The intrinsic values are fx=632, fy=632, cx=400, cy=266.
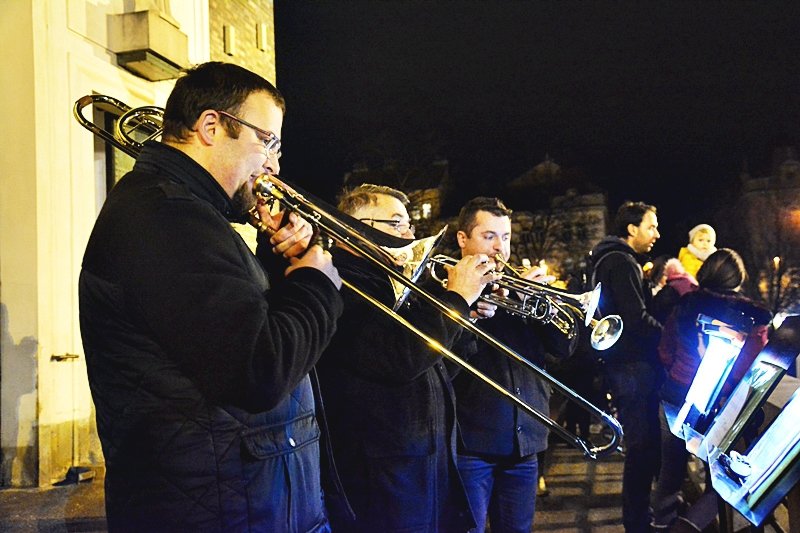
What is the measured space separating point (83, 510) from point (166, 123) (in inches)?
169

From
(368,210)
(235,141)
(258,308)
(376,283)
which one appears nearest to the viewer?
(258,308)

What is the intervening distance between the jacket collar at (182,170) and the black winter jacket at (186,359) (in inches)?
1.8

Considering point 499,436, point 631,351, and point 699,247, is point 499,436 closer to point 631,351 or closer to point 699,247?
point 631,351

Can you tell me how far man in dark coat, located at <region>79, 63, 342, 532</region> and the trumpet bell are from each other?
7.54ft

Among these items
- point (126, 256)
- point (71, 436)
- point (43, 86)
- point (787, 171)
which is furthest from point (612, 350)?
point (787, 171)

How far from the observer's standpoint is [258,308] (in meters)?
1.66

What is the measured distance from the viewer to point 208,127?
198cm

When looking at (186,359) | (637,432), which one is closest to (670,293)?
(637,432)

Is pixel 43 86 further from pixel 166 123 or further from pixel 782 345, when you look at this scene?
pixel 782 345

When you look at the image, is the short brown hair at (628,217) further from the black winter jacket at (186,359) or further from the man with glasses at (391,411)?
the black winter jacket at (186,359)

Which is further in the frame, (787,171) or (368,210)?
(787,171)

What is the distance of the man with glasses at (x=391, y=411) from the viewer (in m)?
2.73

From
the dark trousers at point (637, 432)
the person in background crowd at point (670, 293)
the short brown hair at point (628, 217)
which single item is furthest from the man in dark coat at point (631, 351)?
the person in background crowd at point (670, 293)

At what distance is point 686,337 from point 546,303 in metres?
1.70
